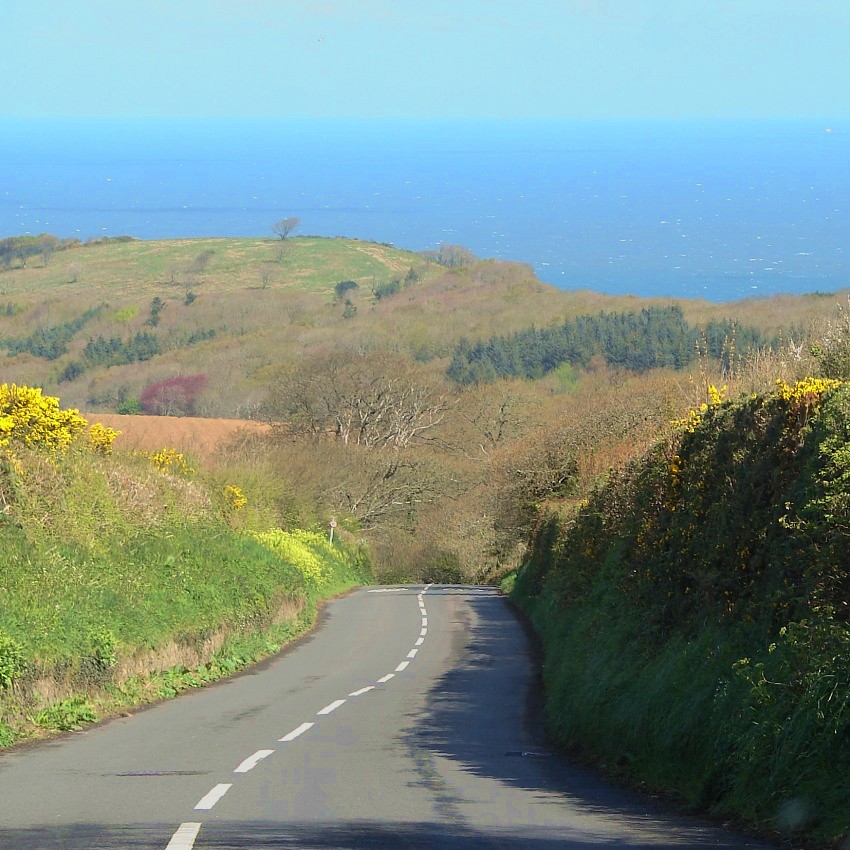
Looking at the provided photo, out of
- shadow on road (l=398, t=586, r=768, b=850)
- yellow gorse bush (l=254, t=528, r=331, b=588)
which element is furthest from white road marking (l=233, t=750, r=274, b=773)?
yellow gorse bush (l=254, t=528, r=331, b=588)

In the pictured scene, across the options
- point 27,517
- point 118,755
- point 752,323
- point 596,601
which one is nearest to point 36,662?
point 118,755

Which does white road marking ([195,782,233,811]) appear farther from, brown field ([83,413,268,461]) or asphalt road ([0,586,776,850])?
brown field ([83,413,268,461])

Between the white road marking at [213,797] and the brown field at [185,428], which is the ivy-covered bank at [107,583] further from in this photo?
the brown field at [185,428]

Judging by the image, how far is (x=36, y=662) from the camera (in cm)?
1322

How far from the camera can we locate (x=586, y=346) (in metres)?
127

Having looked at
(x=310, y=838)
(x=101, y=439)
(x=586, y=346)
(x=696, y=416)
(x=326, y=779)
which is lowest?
(x=326, y=779)

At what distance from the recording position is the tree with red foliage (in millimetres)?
117938

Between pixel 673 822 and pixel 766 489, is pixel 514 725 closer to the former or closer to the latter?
pixel 766 489

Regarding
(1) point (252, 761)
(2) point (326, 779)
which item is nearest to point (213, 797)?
(2) point (326, 779)

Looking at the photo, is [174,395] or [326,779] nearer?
[326,779]

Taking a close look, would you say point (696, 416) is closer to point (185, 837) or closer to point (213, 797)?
point (213, 797)

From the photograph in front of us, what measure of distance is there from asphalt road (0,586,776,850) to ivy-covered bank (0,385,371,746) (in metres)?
0.67

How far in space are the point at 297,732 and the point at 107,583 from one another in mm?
5089

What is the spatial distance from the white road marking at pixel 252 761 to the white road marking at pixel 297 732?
3.31ft
